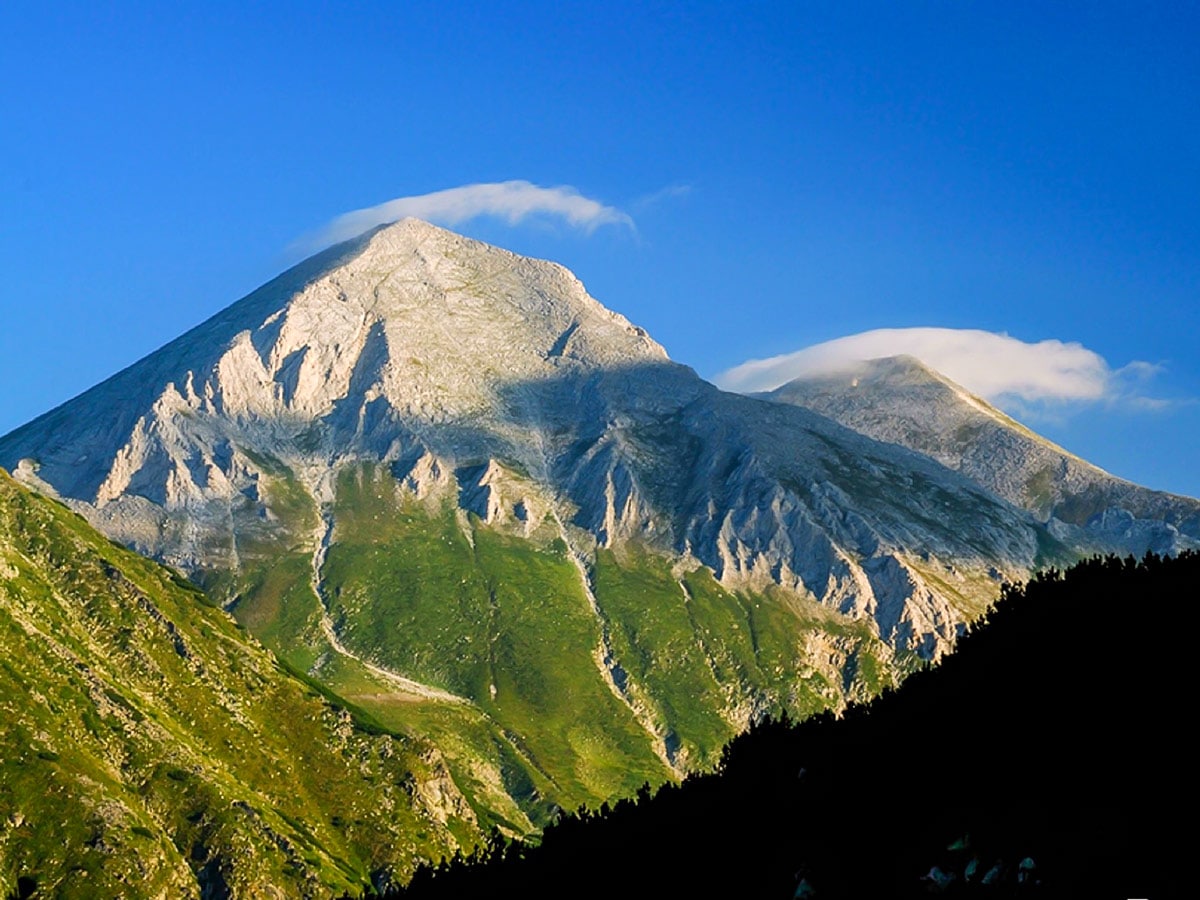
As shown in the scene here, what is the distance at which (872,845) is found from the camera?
195 ft

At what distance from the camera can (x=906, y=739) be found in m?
69.7

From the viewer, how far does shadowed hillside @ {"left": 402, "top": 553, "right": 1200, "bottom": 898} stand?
5131 cm

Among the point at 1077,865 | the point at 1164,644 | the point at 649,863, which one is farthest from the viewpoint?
the point at 649,863

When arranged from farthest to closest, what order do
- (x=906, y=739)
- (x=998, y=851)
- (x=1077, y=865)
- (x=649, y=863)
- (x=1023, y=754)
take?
1. (x=649, y=863)
2. (x=906, y=739)
3. (x=1023, y=754)
4. (x=998, y=851)
5. (x=1077, y=865)

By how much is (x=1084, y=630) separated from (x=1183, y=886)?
26.7 metres

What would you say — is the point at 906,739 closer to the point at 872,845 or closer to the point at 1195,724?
the point at 872,845

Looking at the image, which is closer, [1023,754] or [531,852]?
[1023,754]

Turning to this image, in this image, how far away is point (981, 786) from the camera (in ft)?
192

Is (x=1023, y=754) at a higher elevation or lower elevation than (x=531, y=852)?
higher

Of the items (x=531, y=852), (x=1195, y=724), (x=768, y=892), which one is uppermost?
(x=1195, y=724)

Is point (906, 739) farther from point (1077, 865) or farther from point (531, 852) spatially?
point (531, 852)

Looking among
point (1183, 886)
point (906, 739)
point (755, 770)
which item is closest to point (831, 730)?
point (755, 770)

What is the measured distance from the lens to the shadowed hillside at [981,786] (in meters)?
51.3

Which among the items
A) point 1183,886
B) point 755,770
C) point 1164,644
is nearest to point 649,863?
point 755,770
